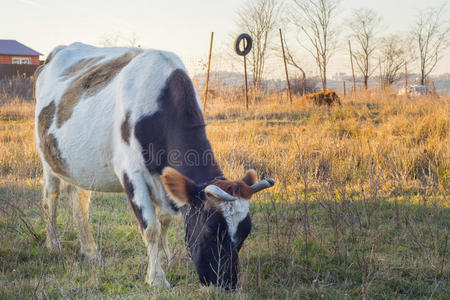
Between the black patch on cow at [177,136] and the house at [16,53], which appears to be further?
the house at [16,53]

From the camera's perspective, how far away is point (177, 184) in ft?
10.3

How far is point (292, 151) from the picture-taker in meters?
7.30

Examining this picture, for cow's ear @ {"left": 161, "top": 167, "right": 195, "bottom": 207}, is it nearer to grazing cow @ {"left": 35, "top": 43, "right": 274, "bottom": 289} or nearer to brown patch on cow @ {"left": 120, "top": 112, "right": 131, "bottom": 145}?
grazing cow @ {"left": 35, "top": 43, "right": 274, "bottom": 289}

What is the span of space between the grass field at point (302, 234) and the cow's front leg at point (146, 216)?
191mm

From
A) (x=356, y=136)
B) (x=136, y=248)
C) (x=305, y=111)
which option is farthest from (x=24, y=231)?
(x=305, y=111)

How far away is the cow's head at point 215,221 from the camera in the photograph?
292cm

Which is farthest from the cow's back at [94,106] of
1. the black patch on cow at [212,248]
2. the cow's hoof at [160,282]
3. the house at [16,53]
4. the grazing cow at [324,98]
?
the house at [16,53]

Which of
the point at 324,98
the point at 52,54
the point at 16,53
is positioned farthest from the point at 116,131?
the point at 16,53

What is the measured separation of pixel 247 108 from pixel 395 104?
16.7 feet

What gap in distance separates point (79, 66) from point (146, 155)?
2286mm

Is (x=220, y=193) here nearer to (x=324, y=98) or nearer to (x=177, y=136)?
(x=177, y=136)

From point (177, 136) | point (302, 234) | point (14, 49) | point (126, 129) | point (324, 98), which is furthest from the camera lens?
point (14, 49)

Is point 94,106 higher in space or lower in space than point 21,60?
lower

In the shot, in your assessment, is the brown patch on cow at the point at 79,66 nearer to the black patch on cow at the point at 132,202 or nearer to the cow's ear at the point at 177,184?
the black patch on cow at the point at 132,202
